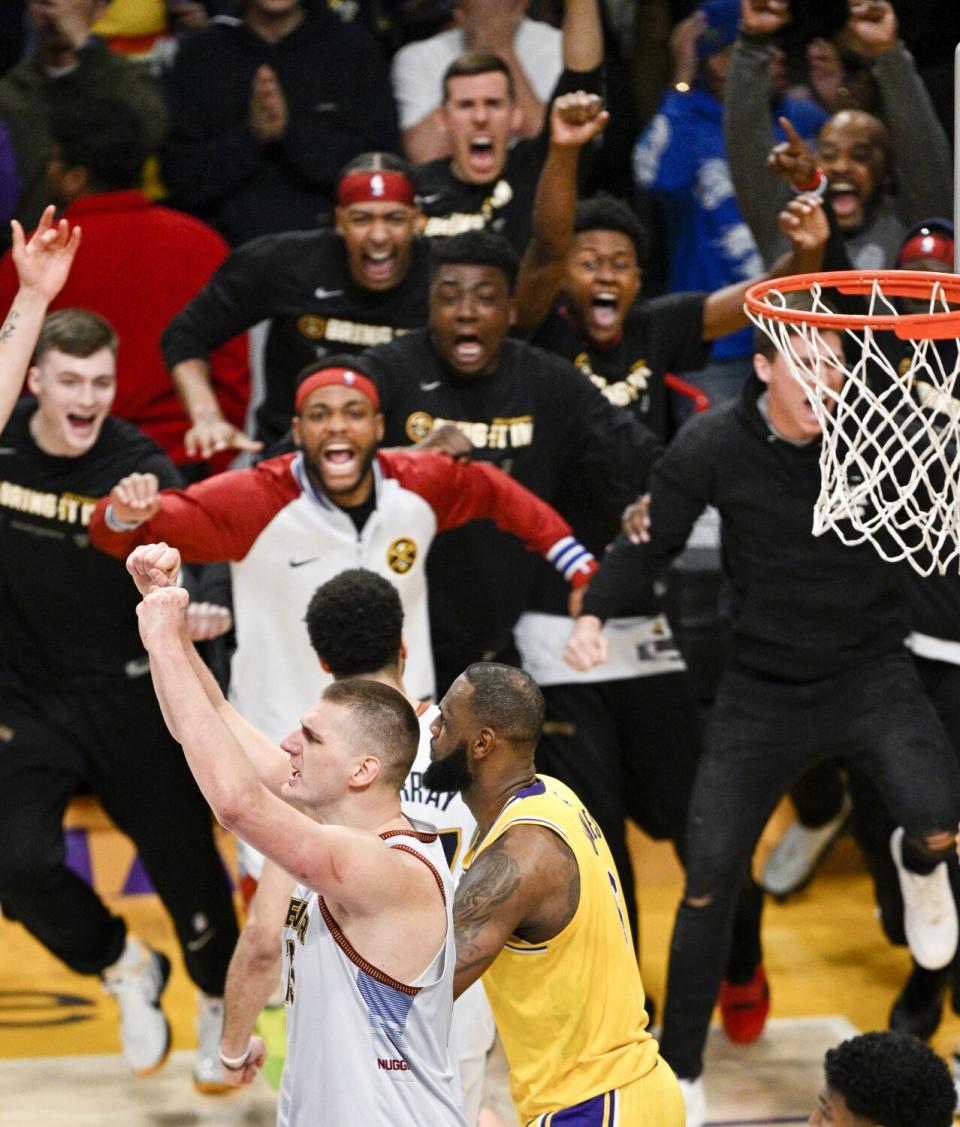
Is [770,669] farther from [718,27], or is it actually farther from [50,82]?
[50,82]

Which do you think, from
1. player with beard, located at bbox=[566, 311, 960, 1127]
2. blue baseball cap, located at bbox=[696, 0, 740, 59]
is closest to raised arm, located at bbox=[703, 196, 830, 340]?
player with beard, located at bbox=[566, 311, 960, 1127]

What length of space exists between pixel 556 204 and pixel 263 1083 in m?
3.05

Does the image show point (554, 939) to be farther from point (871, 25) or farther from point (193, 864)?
point (871, 25)

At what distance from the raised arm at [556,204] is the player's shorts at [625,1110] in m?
3.24

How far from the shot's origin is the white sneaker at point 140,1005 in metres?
6.62

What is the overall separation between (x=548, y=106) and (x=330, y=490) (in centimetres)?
235

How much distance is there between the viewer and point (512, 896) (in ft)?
14.1

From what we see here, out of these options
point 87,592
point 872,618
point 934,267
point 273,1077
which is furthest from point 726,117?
point 273,1077

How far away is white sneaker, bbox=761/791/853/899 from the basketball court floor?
9cm

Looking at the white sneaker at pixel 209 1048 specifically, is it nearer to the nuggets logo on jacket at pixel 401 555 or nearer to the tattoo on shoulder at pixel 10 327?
the nuggets logo on jacket at pixel 401 555

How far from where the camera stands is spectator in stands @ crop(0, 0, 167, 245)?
7.88 m

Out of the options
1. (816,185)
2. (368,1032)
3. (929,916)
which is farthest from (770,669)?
(368,1032)

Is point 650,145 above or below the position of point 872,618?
above

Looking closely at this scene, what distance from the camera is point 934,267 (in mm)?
6902
